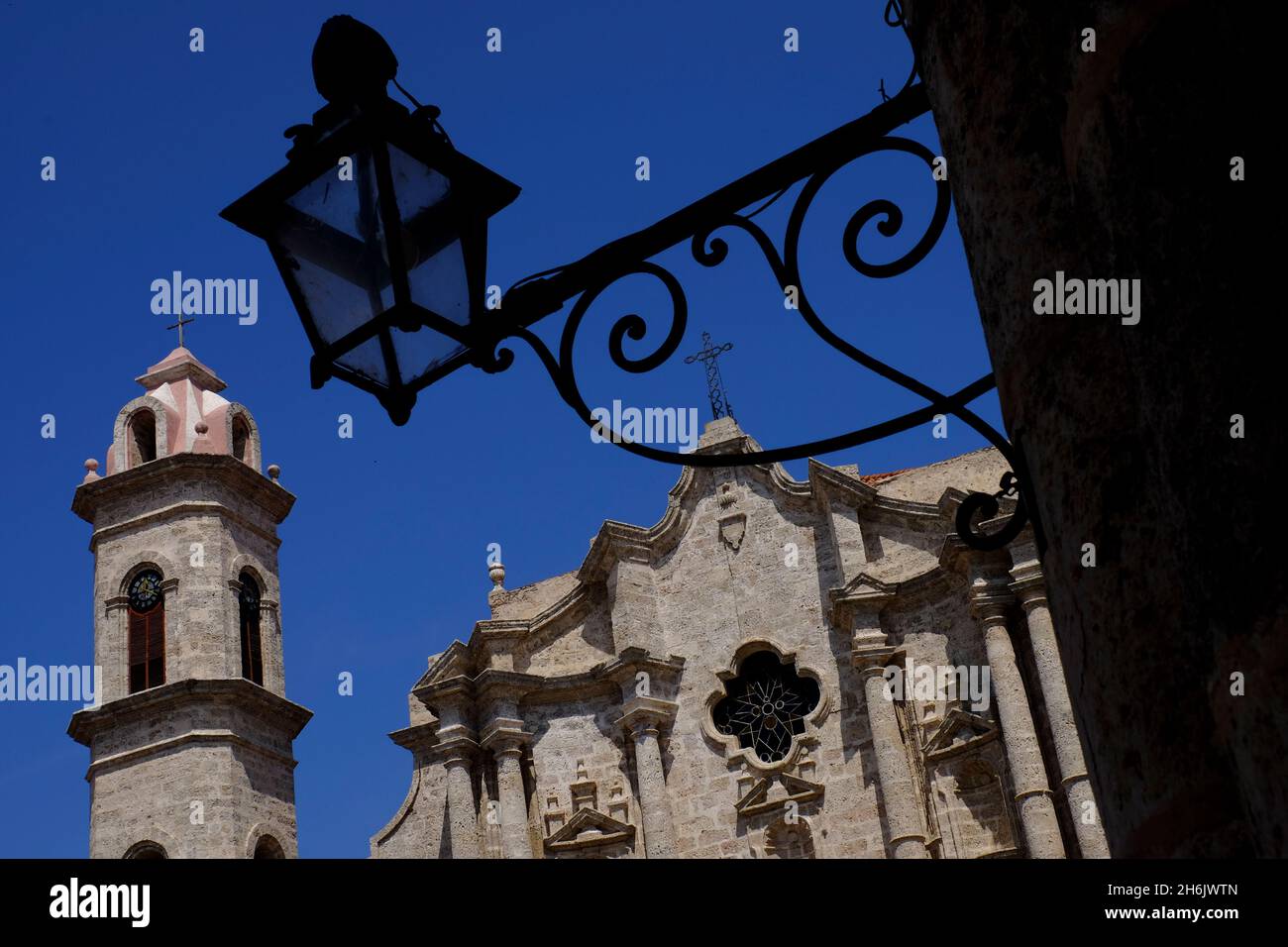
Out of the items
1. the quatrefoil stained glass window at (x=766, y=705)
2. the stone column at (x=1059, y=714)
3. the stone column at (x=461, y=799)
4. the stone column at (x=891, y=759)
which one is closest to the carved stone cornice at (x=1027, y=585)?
the stone column at (x=1059, y=714)

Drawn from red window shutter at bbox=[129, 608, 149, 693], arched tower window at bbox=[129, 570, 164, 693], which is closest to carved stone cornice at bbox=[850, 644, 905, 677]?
arched tower window at bbox=[129, 570, 164, 693]

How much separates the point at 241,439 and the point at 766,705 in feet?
40.8

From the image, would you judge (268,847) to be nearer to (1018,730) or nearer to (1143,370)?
(1018,730)

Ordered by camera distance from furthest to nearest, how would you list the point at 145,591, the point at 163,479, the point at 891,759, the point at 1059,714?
the point at 163,479, the point at 145,591, the point at 891,759, the point at 1059,714

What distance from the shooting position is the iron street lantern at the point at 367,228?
14.6 feet

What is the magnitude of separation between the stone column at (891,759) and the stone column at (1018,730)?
1500 mm

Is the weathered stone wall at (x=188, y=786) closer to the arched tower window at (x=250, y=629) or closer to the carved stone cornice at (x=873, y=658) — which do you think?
the arched tower window at (x=250, y=629)

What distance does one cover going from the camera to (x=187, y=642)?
2688 centimetres

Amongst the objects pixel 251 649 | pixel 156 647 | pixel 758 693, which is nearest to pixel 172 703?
pixel 156 647
